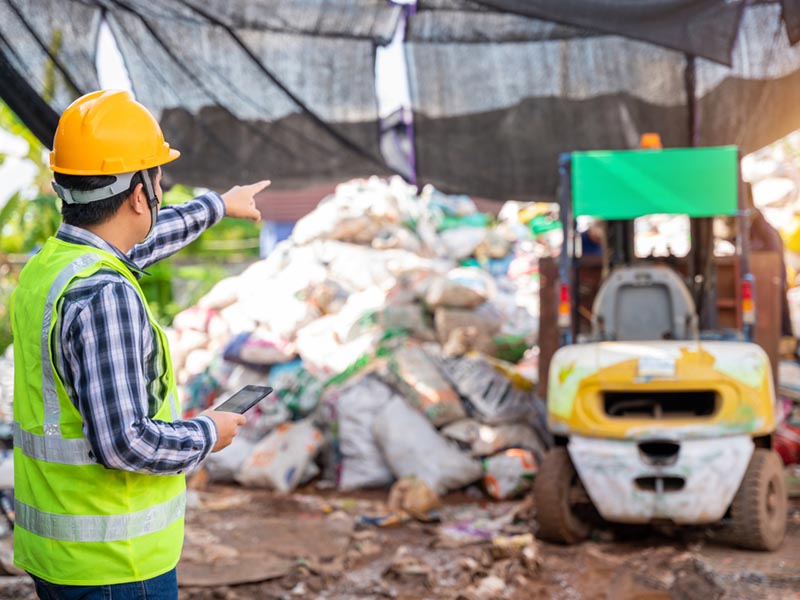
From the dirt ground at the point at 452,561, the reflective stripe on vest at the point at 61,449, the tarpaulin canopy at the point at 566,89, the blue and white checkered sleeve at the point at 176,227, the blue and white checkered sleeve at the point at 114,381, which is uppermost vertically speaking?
the tarpaulin canopy at the point at 566,89

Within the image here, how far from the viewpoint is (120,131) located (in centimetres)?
191

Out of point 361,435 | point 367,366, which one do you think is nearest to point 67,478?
point 361,435

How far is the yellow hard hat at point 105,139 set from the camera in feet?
6.13

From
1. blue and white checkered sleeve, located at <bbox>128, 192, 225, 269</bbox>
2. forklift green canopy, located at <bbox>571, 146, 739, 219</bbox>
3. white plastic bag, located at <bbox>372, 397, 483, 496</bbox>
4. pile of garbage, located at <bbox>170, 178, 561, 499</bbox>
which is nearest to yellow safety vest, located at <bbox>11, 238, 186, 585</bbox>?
blue and white checkered sleeve, located at <bbox>128, 192, 225, 269</bbox>

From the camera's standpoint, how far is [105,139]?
6.17ft

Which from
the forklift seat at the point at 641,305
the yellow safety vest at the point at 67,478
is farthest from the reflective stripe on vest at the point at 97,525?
the forklift seat at the point at 641,305

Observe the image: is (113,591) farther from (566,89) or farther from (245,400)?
(566,89)

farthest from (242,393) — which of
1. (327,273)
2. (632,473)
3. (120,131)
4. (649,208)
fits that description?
(327,273)

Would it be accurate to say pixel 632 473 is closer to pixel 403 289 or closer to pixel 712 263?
pixel 712 263

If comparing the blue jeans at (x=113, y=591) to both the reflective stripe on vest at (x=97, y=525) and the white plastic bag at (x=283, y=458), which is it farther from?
the white plastic bag at (x=283, y=458)

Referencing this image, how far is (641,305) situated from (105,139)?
4.17 m

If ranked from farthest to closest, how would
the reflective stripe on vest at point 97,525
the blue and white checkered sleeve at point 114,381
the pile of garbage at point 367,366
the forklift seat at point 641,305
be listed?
the pile of garbage at point 367,366
the forklift seat at point 641,305
the reflective stripe on vest at point 97,525
the blue and white checkered sleeve at point 114,381

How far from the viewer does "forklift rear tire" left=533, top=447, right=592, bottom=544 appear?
510 centimetres

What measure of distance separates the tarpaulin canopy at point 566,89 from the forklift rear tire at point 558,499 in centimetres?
156
